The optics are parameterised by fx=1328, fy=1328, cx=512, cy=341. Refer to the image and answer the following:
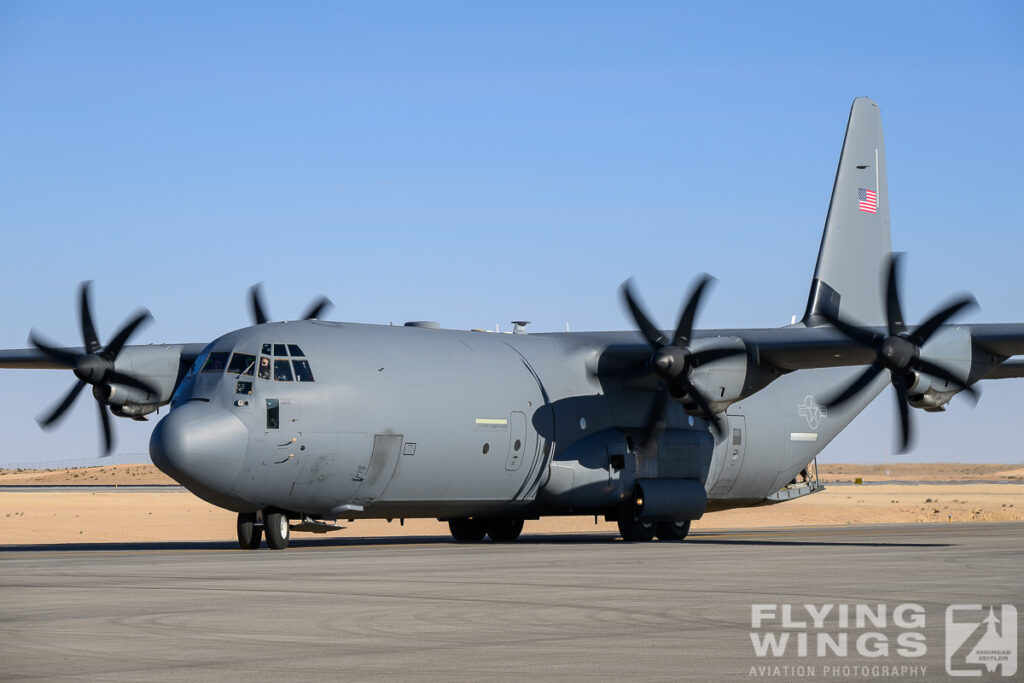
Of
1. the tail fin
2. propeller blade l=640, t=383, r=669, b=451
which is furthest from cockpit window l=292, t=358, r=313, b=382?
the tail fin

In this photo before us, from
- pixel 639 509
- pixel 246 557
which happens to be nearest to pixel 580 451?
pixel 639 509

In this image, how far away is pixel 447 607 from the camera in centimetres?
1282

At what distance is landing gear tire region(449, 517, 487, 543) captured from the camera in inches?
1161

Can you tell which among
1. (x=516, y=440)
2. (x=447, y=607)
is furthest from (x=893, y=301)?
(x=447, y=607)

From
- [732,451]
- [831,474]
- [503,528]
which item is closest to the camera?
[503,528]

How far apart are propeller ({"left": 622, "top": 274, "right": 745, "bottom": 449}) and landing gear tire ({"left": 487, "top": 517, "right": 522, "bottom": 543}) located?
→ 367cm

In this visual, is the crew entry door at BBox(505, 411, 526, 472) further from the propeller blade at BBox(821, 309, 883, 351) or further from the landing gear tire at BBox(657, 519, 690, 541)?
the propeller blade at BBox(821, 309, 883, 351)

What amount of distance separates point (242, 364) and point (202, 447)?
1.99 meters

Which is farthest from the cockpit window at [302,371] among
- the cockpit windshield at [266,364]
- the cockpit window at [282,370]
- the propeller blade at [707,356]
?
the propeller blade at [707,356]

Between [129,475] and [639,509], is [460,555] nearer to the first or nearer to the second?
[639,509]

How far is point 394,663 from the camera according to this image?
908 cm

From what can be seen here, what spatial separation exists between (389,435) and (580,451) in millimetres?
5280

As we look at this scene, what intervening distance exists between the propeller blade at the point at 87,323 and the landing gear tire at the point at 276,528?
7025mm

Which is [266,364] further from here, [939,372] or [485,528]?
[939,372]
